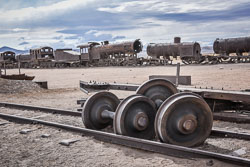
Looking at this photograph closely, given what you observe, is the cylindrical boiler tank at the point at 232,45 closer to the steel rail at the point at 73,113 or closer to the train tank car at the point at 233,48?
the train tank car at the point at 233,48

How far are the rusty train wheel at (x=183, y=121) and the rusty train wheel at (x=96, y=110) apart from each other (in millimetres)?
1752

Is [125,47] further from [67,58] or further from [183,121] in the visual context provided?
[183,121]

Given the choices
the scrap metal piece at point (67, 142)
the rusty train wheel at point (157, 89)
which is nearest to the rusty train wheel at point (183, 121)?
the rusty train wheel at point (157, 89)

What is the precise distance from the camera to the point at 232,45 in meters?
31.7

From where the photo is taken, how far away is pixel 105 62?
39375mm

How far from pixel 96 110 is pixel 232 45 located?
1119 inches

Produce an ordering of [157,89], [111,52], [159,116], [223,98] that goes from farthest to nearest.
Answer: [111,52] → [223,98] → [157,89] → [159,116]

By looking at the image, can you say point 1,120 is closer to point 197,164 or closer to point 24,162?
point 24,162

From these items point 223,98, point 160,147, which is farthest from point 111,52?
point 160,147

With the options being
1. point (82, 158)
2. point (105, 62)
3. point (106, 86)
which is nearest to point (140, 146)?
point (82, 158)

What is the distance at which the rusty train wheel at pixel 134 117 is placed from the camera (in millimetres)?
5305

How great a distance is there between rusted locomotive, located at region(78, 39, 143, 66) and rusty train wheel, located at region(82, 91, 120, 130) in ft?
95.4

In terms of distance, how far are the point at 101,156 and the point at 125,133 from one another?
85 cm

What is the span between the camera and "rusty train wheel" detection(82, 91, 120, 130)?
6238 mm
